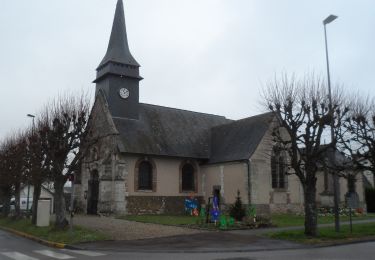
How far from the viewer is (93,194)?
32.2 meters

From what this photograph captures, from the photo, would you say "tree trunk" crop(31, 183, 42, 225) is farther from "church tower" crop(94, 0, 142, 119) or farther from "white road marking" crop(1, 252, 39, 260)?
"church tower" crop(94, 0, 142, 119)

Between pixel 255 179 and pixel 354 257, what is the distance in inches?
696

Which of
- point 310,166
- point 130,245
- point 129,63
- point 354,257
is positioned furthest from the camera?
point 129,63

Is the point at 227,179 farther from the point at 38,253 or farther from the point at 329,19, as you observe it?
the point at 38,253

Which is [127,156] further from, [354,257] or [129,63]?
[354,257]

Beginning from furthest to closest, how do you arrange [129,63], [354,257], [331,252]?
[129,63], [331,252], [354,257]

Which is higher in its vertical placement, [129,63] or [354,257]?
[129,63]

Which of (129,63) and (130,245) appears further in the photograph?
(129,63)

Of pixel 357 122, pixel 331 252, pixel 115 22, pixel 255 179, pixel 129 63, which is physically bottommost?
pixel 331 252

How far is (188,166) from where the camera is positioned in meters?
33.4

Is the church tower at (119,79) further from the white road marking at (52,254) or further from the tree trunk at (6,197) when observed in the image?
the white road marking at (52,254)

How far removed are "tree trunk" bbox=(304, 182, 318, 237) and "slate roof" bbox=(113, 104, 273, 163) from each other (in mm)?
12479

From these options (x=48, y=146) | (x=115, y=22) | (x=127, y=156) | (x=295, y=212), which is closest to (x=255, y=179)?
(x=295, y=212)

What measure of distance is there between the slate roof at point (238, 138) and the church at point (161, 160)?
0.25 ft
